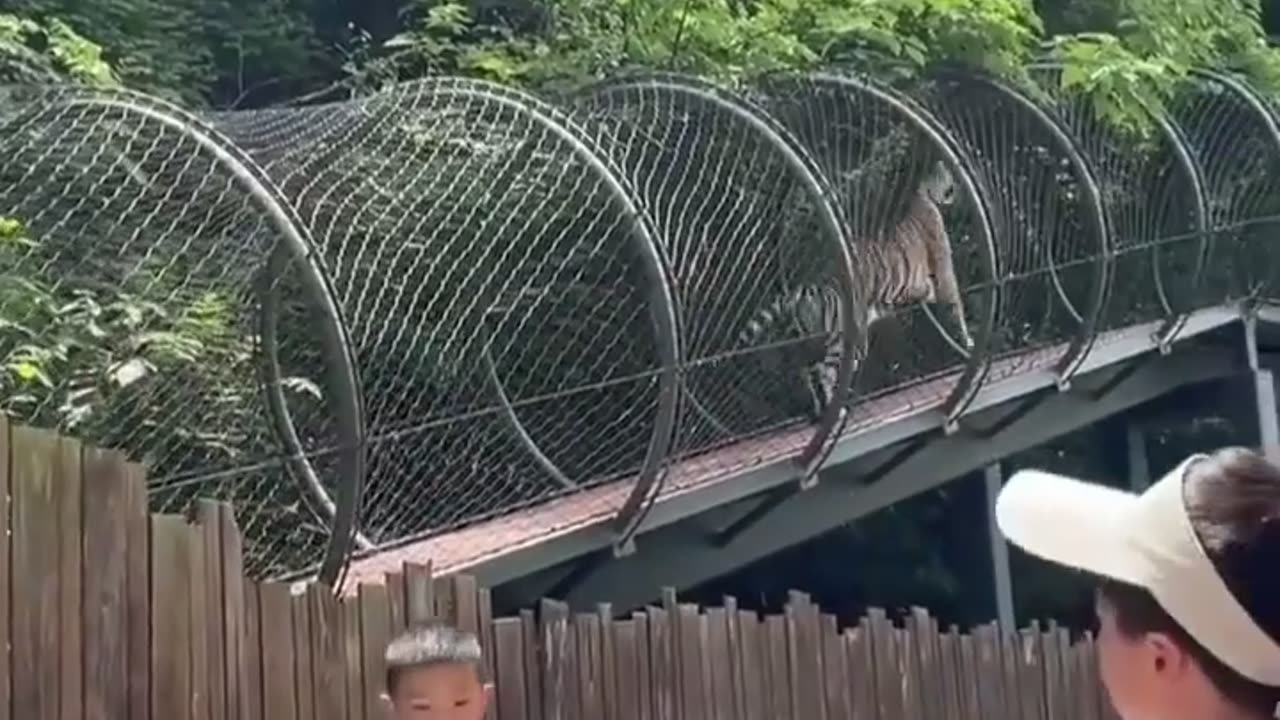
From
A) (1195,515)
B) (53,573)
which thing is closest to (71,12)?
(53,573)

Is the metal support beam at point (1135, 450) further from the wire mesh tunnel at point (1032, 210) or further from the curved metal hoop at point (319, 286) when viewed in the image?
the curved metal hoop at point (319, 286)

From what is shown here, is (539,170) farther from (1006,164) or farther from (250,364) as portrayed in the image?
(1006,164)

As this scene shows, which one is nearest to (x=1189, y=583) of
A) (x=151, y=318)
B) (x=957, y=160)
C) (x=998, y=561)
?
(x=151, y=318)

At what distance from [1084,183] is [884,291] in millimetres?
934

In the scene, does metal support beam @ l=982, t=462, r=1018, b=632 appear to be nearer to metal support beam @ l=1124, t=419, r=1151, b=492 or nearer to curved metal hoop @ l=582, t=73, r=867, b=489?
metal support beam @ l=1124, t=419, r=1151, b=492

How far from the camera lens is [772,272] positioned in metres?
6.96

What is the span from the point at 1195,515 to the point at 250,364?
4644mm

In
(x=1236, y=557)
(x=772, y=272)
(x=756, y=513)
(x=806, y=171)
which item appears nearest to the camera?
(x=1236, y=557)

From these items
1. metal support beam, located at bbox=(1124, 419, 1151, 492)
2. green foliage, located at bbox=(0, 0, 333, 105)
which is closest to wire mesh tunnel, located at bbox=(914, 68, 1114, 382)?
metal support beam, located at bbox=(1124, 419, 1151, 492)

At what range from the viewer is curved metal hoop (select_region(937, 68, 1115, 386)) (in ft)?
25.5

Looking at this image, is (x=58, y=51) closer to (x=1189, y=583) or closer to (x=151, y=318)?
(x=151, y=318)

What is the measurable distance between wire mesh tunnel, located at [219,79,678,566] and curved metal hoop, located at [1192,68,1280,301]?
3.94 m

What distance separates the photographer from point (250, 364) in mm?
5762

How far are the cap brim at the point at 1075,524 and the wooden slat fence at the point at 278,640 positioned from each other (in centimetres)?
223
